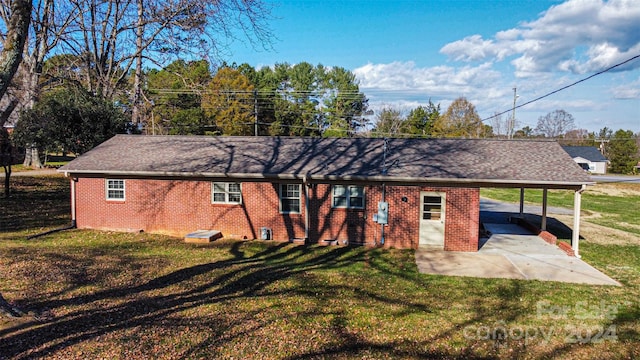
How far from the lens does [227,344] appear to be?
628cm

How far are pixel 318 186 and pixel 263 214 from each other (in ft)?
7.59

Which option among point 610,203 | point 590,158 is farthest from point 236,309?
point 590,158

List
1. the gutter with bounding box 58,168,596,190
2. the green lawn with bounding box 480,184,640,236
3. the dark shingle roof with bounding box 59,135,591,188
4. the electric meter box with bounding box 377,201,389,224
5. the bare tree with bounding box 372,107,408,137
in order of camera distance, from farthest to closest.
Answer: the bare tree with bounding box 372,107,408,137, the green lawn with bounding box 480,184,640,236, the electric meter box with bounding box 377,201,389,224, the dark shingle roof with bounding box 59,135,591,188, the gutter with bounding box 58,168,596,190

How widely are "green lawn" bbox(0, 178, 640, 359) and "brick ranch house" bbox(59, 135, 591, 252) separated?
203 centimetres

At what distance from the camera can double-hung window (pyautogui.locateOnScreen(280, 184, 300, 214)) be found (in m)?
14.6

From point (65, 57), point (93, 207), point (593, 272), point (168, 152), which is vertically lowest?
point (593, 272)

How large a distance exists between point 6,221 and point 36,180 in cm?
1077

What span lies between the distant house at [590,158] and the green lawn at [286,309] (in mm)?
57280

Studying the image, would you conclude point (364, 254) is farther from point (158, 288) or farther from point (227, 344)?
point (227, 344)

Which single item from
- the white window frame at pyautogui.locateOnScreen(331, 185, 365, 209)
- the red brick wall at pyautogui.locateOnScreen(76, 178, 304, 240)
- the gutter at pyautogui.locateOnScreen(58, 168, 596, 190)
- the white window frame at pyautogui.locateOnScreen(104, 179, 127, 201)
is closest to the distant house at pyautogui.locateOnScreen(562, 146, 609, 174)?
the gutter at pyautogui.locateOnScreen(58, 168, 596, 190)

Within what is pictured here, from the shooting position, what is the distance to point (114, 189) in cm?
1559

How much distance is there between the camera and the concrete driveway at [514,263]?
1090 centimetres

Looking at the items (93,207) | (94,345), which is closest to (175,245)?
(93,207)

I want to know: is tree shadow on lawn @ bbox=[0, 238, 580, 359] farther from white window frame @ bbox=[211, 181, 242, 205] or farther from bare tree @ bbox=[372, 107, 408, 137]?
bare tree @ bbox=[372, 107, 408, 137]
